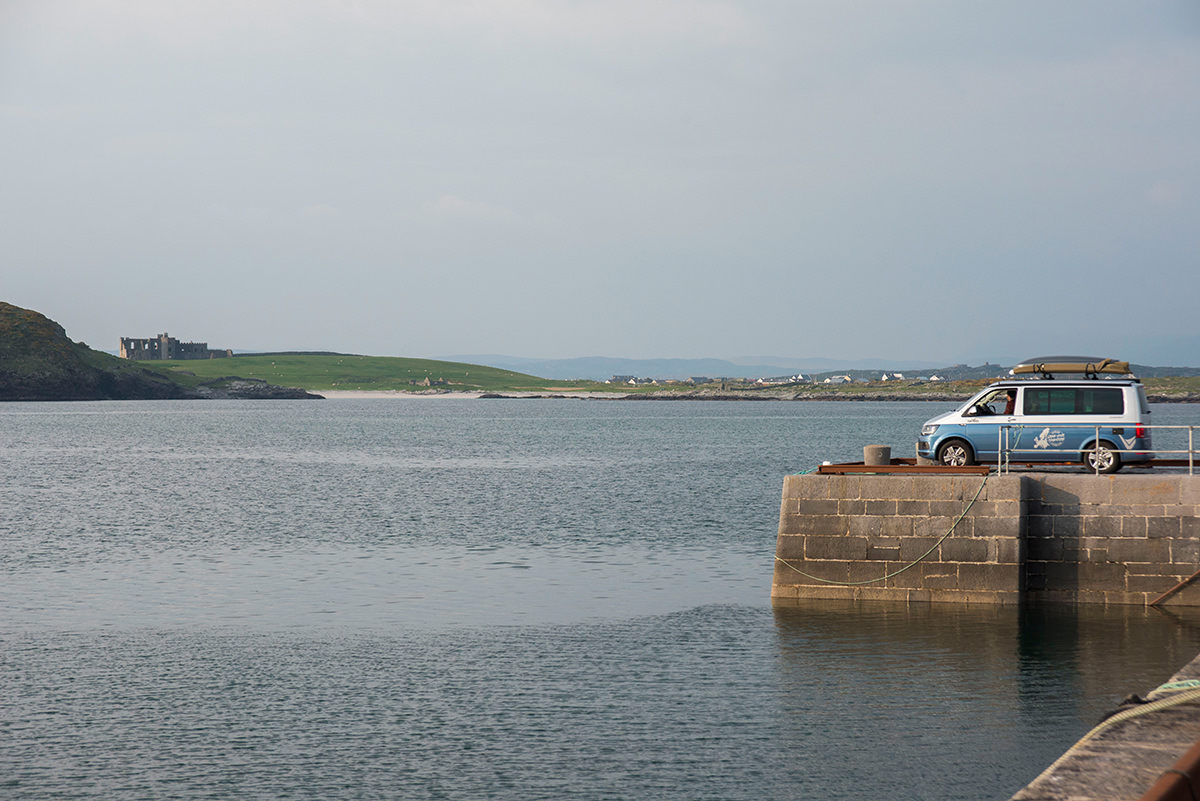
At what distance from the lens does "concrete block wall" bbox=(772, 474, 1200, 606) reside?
70.8 feet

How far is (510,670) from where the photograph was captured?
1975cm

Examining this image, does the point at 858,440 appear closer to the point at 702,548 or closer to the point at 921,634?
the point at 702,548

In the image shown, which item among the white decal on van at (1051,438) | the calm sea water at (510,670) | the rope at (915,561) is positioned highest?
the white decal on van at (1051,438)

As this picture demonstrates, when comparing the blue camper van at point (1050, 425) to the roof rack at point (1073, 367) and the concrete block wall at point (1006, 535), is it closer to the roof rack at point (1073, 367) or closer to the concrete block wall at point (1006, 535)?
the roof rack at point (1073, 367)

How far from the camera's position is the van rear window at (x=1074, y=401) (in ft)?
79.4

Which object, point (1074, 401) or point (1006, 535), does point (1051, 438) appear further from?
point (1006, 535)

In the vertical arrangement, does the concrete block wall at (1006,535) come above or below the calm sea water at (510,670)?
above

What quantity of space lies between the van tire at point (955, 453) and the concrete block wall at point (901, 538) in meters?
A: 2.83

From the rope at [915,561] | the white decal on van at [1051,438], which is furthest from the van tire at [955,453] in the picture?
the rope at [915,561]

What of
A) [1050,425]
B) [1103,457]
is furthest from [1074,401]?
[1103,457]

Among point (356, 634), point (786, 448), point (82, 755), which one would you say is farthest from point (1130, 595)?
point (786, 448)

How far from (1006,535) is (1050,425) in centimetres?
375

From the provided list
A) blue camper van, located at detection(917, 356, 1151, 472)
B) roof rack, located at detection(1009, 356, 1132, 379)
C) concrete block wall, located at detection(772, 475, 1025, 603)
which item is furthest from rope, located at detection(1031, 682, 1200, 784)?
roof rack, located at detection(1009, 356, 1132, 379)

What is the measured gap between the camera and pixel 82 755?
15.1m
